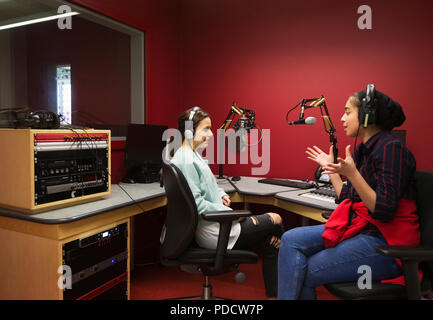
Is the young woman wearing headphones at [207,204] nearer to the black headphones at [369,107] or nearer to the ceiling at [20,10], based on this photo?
the black headphones at [369,107]

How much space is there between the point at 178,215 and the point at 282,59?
6.65ft

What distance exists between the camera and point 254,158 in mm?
3344

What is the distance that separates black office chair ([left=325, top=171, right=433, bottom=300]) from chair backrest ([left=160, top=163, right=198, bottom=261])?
2.29 feet

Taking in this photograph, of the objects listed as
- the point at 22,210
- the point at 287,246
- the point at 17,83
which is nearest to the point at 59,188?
the point at 22,210

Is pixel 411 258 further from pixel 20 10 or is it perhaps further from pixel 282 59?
pixel 20 10

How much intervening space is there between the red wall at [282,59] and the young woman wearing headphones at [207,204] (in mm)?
1234

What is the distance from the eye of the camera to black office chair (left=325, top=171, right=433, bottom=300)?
1.20 meters

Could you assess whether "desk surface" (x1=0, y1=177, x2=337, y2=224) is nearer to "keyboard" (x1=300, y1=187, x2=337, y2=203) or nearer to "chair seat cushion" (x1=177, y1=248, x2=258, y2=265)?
"keyboard" (x1=300, y1=187, x2=337, y2=203)

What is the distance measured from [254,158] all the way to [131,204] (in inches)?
64.5

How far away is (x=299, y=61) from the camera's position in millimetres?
3037

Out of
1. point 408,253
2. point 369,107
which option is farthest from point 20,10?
point 408,253

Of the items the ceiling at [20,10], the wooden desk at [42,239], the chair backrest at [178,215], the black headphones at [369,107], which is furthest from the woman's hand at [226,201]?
the ceiling at [20,10]

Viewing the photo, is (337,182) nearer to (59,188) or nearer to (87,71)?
(59,188)

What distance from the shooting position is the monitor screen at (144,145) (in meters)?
2.67
